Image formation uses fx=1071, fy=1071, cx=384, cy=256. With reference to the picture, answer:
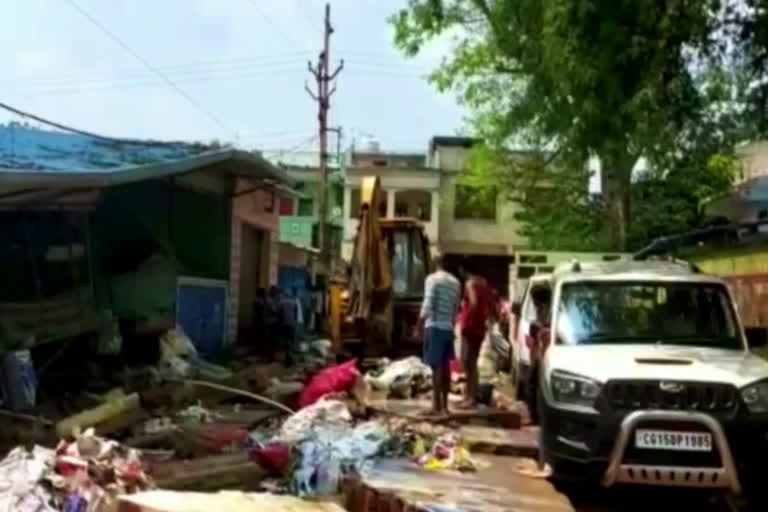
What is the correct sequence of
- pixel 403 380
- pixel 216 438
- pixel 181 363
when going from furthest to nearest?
1. pixel 403 380
2. pixel 181 363
3. pixel 216 438

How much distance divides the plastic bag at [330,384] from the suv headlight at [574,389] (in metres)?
4.32

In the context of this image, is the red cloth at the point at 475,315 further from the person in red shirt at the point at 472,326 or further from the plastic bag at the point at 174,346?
the plastic bag at the point at 174,346

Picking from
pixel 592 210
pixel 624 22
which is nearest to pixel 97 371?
pixel 624 22

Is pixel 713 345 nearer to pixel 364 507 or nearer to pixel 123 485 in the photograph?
pixel 364 507

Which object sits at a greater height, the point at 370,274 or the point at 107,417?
the point at 370,274

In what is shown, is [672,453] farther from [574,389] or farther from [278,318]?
[278,318]

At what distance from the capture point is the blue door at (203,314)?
1703cm

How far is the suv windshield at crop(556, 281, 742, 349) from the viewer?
398 inches

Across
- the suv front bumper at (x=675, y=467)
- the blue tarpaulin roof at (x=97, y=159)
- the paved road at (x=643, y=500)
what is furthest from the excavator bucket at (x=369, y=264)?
the suv front bumper at (x=675, y=467)

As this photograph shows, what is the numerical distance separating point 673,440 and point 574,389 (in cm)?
92

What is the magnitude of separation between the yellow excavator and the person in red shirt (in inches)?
217

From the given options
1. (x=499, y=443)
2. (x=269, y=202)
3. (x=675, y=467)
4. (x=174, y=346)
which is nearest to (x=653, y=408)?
(x=675, y=467)

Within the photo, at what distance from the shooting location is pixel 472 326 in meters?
12.8

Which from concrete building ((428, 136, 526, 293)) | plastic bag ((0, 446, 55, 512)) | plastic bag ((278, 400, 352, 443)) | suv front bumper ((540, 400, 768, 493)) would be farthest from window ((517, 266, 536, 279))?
concrete building ((428, 136, 526, 293))
